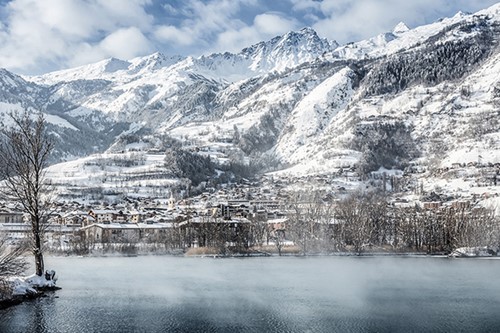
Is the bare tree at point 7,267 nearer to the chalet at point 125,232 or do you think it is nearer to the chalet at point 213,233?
the chalet at point 213,233

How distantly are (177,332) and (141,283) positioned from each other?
2176 cm

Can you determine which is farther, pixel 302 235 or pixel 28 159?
pixel 302 235

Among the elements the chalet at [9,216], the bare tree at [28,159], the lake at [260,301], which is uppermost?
the bare tree at [28,159]

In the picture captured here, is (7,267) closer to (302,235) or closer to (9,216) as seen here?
(302,235)

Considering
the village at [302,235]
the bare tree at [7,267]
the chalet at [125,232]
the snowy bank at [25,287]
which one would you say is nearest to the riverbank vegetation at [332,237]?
the village at [302,235]

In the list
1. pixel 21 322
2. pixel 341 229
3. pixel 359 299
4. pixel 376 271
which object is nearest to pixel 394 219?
pixel 341 229

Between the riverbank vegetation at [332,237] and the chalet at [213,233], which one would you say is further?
the chalet at [213,233]

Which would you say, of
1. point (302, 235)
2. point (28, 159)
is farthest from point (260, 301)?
point (302, 235)

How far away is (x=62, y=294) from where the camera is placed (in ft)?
138

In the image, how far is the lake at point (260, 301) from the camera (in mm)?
33344

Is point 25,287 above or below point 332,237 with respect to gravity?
above

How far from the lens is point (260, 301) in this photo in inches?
1670

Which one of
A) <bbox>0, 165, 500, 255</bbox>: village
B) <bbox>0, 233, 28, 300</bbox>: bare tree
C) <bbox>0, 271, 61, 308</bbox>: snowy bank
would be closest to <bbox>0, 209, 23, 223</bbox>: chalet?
<bbox>0, 165, 500, 255</bbox>: village

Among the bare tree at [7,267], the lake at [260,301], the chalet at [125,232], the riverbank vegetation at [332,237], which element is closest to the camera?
the bare tree at [7,267]
